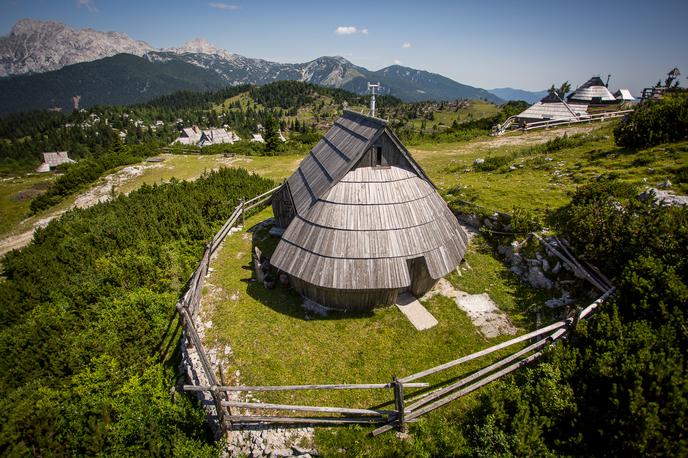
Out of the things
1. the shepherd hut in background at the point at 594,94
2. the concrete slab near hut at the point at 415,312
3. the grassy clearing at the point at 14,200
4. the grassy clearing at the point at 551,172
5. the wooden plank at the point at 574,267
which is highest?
the shepherd hut in background at the point at 594,94

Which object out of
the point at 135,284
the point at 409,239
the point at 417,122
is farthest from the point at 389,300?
the point at 417,122

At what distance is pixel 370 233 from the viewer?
49.3 feet

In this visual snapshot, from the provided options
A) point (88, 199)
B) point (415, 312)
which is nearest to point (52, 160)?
point (88, 199)

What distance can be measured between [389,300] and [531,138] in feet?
125

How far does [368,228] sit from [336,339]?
549 centimetres

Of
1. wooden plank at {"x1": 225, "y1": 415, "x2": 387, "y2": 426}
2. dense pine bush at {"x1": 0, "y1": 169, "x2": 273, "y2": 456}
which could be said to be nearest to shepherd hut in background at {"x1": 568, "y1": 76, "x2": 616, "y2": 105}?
dense pine bush at {"x1": 0, "y1": 169, "x2": 273, "y2": 456}

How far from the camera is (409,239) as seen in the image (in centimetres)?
1519

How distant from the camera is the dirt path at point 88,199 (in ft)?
125

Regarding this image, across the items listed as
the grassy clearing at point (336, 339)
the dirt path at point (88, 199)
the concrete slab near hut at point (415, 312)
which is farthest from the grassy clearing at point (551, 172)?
the dirt path at point (88, 199)

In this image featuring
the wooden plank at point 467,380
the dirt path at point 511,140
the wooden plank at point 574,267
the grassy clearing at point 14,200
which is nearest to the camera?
the wooden plank at point 467,380

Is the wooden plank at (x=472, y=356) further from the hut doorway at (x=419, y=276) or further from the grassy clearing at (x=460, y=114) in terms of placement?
the grassy clearing at (x=460, y=114)

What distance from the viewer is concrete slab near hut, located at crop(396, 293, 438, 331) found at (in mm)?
15164

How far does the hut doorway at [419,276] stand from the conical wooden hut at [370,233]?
2.0 inches

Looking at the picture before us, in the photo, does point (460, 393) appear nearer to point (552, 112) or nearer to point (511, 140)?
point (511, 140)
